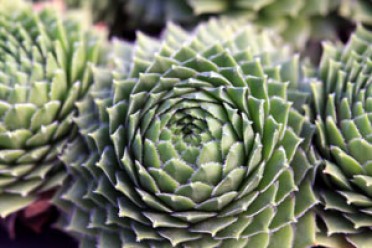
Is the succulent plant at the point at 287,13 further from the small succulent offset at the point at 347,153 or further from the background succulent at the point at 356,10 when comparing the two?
the small succulent offset at the point at 347,153

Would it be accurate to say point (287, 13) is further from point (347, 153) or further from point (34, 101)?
point (34, 101)

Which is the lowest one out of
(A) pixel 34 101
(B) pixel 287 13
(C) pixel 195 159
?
(C) pixel 195 159

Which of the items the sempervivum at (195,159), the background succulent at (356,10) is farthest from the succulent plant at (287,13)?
the sempervivum at (195,159)

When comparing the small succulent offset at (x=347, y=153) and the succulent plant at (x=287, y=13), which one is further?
the succulent plant at (x=287, y=13)

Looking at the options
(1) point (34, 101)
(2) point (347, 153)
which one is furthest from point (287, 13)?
(1) point (34, 101)

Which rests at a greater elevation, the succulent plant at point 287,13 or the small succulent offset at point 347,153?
the succulent plant at point 287,13
